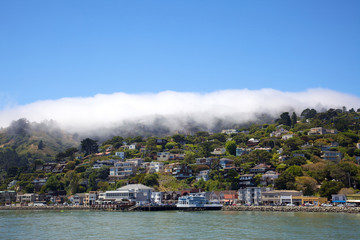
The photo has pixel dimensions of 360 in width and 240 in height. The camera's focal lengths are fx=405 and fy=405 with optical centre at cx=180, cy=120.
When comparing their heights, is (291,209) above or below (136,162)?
below

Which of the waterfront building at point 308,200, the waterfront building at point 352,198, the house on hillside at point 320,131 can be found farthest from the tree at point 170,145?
the waterfront building at point 352,198

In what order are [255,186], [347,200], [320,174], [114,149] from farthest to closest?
[114,149] < [255,186] < [320,174] < [347,200]

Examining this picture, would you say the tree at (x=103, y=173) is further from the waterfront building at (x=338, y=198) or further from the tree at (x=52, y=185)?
the waterfront building at (x=338, y=198)

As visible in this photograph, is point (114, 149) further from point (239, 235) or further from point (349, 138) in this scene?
point (239, 235)

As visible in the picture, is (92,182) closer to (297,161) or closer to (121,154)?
(121,154)

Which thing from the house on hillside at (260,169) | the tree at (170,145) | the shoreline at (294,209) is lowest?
the shoreline at (294,209)

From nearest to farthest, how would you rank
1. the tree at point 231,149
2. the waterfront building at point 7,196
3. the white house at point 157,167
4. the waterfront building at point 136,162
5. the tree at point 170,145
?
the white house at point 157,167 < the waterfront building at point 7,196 < the waterfront building at point 136,162 < the tree at point 231,149 < the tree at point 170,145

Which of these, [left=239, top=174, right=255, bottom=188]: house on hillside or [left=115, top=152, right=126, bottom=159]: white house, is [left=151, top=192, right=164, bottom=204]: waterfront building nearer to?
[left=239, top=174, right=255, bottom=188]: house on hillside

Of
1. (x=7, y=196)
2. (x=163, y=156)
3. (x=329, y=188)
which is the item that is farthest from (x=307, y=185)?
(x=7, y=196)

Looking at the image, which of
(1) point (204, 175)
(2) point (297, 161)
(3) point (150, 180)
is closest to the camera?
(2) point (297, 161)

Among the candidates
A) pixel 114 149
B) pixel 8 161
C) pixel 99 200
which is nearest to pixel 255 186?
pixel 99 200

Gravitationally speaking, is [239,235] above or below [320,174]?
below

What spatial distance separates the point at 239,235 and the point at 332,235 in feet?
33.0

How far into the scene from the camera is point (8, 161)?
19225 cm
